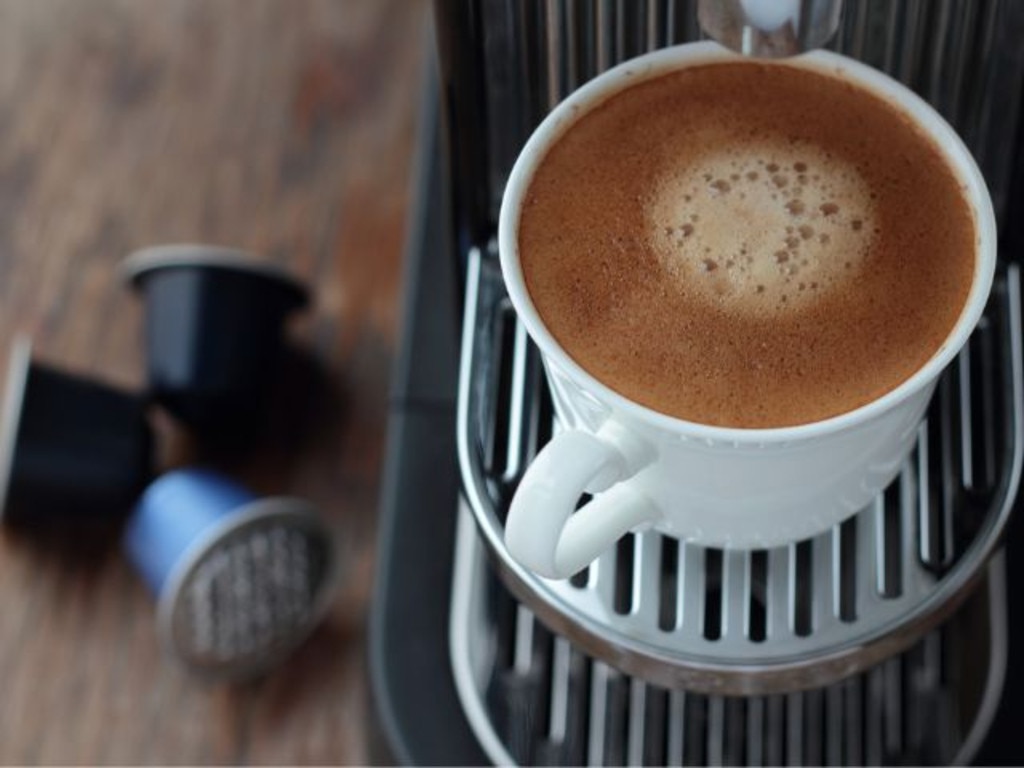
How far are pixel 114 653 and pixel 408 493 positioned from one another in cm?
24

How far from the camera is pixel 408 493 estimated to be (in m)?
0.62

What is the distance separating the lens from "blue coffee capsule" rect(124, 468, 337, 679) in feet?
2.43

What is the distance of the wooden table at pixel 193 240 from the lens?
780mm

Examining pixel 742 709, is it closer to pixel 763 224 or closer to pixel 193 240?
pixel 763 224

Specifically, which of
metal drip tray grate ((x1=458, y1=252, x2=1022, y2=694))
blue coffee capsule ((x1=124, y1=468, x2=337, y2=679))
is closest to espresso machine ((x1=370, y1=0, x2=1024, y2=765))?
metal drip tray grate ((x1=458, y1=252, x2=1022, y2=694))

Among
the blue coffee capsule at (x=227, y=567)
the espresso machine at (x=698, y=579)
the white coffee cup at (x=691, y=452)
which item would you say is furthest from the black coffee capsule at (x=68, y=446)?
the white coffee cup at (x=691, y=452)

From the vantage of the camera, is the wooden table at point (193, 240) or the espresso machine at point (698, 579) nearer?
the espresso machine at point (698, 579)

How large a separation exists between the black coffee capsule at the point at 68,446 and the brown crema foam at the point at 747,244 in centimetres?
36

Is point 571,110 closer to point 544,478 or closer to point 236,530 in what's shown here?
point 544,478

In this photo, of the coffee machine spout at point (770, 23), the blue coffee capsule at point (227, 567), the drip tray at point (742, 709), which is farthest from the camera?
the blue coffee capsule at point (227, 567)

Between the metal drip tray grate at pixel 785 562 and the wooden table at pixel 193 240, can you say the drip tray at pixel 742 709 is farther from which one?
the wooden table at pixel 193 240

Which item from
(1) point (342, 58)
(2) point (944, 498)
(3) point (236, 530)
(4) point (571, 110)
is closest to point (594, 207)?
(4) point (571, 110)

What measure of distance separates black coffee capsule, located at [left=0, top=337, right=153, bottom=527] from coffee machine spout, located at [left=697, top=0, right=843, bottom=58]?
42cm

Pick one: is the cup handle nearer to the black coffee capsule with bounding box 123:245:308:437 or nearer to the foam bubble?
the foam bubble
